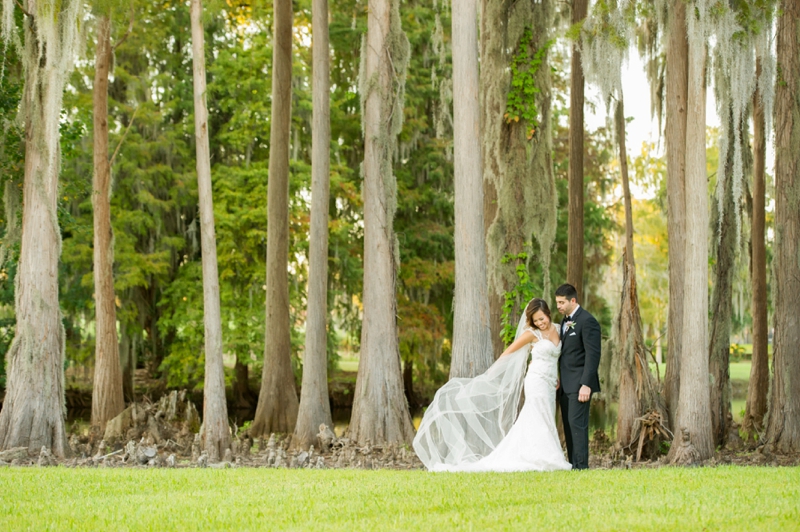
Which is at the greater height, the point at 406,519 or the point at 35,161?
the point at 35,161

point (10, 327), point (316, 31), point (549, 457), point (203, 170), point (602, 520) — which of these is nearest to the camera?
point (602, 520)

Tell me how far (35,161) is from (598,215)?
15.3 meters

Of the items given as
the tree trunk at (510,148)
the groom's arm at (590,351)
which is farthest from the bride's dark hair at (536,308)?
the tree trunk at (510,148)

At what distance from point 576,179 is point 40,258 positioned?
9211mm

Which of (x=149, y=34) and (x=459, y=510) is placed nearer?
(x=459, y=510)

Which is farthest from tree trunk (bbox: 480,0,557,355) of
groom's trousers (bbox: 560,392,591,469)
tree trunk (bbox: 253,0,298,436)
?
tree trunk (bbox: 253,0,298,436)

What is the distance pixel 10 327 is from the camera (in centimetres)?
1822

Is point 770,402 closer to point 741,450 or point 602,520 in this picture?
point 741,450

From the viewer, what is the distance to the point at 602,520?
210 inches

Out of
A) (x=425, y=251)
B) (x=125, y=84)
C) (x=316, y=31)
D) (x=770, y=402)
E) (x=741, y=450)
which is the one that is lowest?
(x=741, y=450)

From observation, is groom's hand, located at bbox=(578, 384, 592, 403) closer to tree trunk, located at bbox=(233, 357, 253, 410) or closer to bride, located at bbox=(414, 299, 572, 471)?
bride, located at bbox=(414, 299, 572, 471)

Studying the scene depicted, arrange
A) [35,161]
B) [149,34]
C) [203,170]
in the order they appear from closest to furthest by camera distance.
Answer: [35,161]
[203,170]
[149,34]

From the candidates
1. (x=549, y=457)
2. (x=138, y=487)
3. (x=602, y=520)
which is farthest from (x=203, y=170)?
(x=602, y=520)

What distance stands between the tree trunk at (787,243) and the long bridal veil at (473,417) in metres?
4.03
